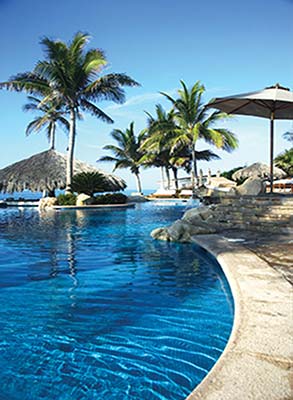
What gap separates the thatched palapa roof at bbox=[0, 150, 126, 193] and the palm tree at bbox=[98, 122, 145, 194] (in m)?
7.26

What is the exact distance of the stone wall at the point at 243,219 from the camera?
21.6 ft

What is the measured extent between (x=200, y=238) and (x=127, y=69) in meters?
17.1

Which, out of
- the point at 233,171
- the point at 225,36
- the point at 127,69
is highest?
the point at 127,69

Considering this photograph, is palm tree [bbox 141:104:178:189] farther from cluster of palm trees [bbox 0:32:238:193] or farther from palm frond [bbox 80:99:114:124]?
palm frond [bbox 80:99:114:124]

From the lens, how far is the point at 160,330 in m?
2.71

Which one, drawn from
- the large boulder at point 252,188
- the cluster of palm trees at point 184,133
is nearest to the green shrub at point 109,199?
the cluster of palm trees at point 184,133

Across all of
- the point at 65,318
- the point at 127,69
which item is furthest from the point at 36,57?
the point at 65,318

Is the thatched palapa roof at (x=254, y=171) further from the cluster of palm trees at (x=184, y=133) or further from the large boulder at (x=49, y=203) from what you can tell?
the large boulder at (x=49, y=203)

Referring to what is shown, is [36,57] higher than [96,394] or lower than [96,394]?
higher

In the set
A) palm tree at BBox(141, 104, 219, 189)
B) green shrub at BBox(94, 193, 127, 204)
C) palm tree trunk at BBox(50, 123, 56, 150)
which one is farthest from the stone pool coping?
palm tree trunk at BBox(50, 123, 56, 150)

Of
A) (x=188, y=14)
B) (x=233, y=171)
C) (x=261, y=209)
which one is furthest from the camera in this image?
(x=233, y=171)

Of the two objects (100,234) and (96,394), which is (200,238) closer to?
(100,234)

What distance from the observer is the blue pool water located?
1.97 meters

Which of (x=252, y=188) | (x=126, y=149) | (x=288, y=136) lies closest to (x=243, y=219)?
(x=252, y=188)
